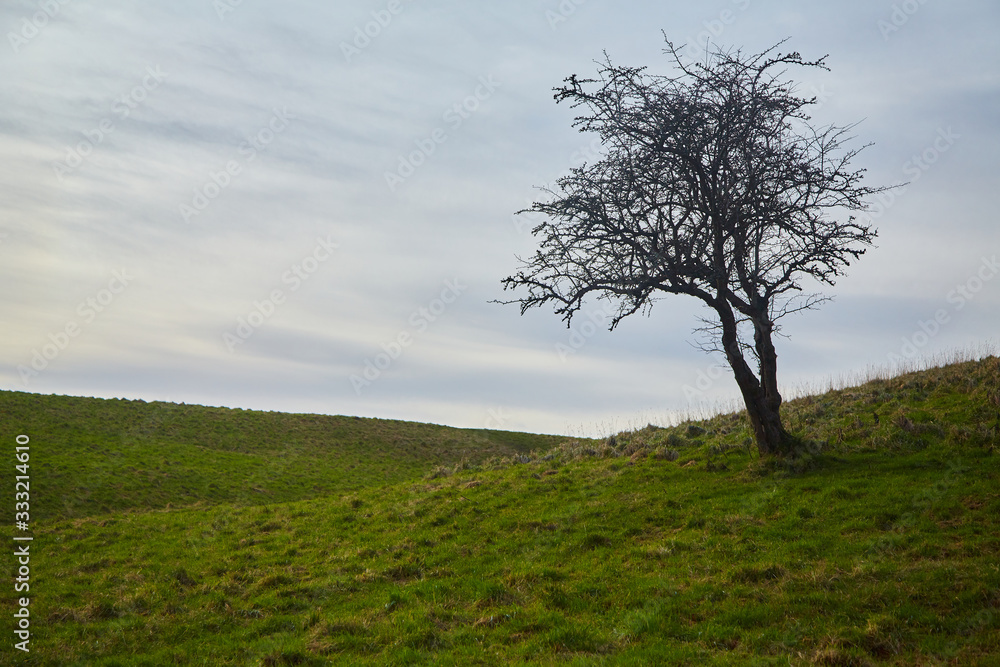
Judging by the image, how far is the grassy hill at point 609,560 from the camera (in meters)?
10.4

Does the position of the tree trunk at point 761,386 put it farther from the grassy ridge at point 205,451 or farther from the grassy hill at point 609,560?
the grassy ridge at point 205,451

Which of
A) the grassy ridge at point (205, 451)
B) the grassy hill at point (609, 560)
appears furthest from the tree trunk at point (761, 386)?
the grassy ridge at point (205, 451)

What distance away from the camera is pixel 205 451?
43438 mm

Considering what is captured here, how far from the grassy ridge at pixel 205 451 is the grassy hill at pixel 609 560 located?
4194mm

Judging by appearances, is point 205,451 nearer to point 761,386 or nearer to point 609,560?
point 609,560

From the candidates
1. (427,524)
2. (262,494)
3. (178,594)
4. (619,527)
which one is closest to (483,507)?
(427,524)

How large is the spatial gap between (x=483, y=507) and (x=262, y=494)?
20293mm

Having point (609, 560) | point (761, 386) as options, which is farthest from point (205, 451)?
point (761, 386)

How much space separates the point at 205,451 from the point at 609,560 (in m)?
37.1

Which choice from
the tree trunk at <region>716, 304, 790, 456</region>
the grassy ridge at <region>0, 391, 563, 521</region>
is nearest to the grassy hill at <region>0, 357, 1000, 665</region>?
the tree trunk at <region>716, 304, 790, 456</region>

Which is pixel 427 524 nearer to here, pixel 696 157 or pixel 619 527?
pixel 619 527

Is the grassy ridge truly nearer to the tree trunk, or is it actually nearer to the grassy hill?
the grassy hill

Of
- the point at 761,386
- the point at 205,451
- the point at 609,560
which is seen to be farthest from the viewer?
the point at 205,451

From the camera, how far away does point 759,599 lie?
37.1ft
